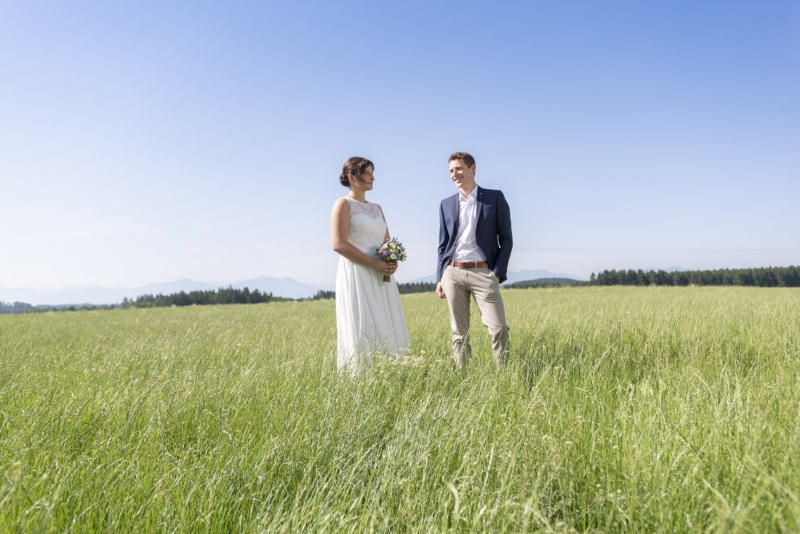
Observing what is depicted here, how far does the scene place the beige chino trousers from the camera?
543 centimetres

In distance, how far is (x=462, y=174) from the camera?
5.63 meters

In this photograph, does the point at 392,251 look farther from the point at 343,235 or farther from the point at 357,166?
the point at 357,166

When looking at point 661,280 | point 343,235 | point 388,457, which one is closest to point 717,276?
point 661,280

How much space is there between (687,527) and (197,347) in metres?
6.79

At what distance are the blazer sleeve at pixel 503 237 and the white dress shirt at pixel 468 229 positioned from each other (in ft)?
0.69

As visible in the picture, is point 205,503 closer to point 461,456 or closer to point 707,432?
point 461,456

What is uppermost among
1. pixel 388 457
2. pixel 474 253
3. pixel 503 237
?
pixel 503 237

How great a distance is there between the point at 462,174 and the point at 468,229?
653 mm

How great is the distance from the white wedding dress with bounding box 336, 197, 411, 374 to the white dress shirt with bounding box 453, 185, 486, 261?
92cm

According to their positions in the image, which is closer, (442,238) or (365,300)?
(365,300)

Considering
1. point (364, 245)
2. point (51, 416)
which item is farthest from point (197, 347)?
point (51, 416)

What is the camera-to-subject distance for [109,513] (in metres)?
2.13

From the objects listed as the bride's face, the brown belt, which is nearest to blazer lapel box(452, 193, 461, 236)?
the brown belt

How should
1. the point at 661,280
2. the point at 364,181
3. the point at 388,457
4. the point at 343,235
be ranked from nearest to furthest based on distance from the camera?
the point at 388,457 → the point at 343,235 → the point at 364,181 → the point at 661,280
